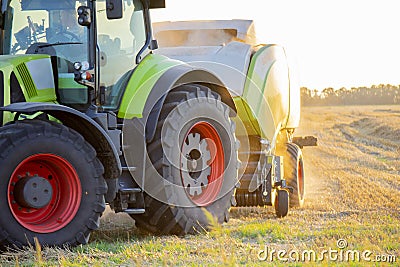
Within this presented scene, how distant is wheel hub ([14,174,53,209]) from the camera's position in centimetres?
602

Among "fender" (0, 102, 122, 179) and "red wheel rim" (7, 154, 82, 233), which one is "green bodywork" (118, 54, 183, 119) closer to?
"fender" (0, 102, 122, 179)

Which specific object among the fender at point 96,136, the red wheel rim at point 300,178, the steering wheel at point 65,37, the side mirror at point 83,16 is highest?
the side mirror at point 83,16

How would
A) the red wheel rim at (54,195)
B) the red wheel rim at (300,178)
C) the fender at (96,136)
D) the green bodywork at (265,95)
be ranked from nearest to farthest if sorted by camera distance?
the red wheel rim at (54,195), the fender at (96,136), the green bodywork at (265,95), the red wheel rim at (300,178)

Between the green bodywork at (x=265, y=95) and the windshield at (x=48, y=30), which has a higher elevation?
the windshield at (x=48, y=30)

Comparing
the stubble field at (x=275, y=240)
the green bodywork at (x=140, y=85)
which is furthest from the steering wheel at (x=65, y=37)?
the stubble field at (x=275, y=240)

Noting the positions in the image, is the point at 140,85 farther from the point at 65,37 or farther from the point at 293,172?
the point at 293,172

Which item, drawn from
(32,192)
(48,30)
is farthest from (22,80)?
(32,192)

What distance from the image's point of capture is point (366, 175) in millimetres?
14695

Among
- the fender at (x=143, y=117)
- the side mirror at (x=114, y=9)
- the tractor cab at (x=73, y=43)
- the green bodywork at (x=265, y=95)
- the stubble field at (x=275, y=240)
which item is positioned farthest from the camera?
the green bodywork at (x=265, y=95)

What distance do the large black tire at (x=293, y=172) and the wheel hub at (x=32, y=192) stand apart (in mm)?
5070

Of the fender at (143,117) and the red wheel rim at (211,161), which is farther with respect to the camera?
the red wheel rim at (211,161)

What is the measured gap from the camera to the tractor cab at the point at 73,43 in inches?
270

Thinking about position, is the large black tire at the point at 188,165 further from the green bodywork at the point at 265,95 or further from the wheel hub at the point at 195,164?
the green bodywork at the point at 265,95

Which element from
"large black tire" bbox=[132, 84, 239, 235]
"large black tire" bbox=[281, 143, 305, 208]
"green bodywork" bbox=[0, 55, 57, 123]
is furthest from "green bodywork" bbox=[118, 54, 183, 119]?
"large black tire" bbox=[281, 143, 305, 208]
